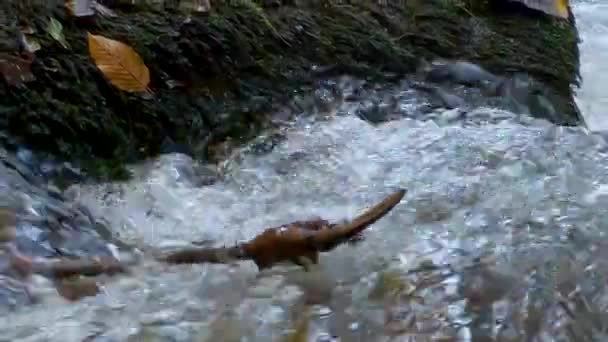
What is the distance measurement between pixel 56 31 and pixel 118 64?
0.67 feet

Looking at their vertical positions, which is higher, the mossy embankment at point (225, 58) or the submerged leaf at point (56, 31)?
the submerged leaf at point (56, 31)

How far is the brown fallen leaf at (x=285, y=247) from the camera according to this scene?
211cm

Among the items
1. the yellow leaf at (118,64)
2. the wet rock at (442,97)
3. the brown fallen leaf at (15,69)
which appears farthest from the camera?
the wet rock at (442,97)

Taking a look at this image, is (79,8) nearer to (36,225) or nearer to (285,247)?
(36,225)

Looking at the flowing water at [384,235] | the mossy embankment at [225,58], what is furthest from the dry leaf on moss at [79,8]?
the flowing water at [384,235]

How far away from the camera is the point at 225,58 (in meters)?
2.74

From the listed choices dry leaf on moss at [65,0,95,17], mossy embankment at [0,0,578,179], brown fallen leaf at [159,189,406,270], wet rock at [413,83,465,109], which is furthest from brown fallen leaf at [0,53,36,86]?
wet rock at [413,83,465,109]

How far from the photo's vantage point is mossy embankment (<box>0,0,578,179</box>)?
2.40 metres

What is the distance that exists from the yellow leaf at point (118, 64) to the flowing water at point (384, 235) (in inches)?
9.0

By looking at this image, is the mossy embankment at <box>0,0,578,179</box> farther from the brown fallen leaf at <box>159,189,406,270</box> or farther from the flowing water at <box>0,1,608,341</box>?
the brown fallen leaf at <box>159,189,406,270</box>

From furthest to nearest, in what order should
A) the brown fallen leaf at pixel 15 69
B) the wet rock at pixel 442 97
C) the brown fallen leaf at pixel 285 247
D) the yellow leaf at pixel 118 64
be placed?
1. the wet rock at pixel 442 97
2. the yellow leaf at pixel 118 64
3. the brown fallen leaf at pixel 15 69
4. the brown fallen leaf at pixel 285 247

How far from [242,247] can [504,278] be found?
0.66 meters

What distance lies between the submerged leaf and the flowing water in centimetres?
43

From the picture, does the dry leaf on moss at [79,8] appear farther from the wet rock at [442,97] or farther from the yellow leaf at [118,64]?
the wet rock at [442,97]
